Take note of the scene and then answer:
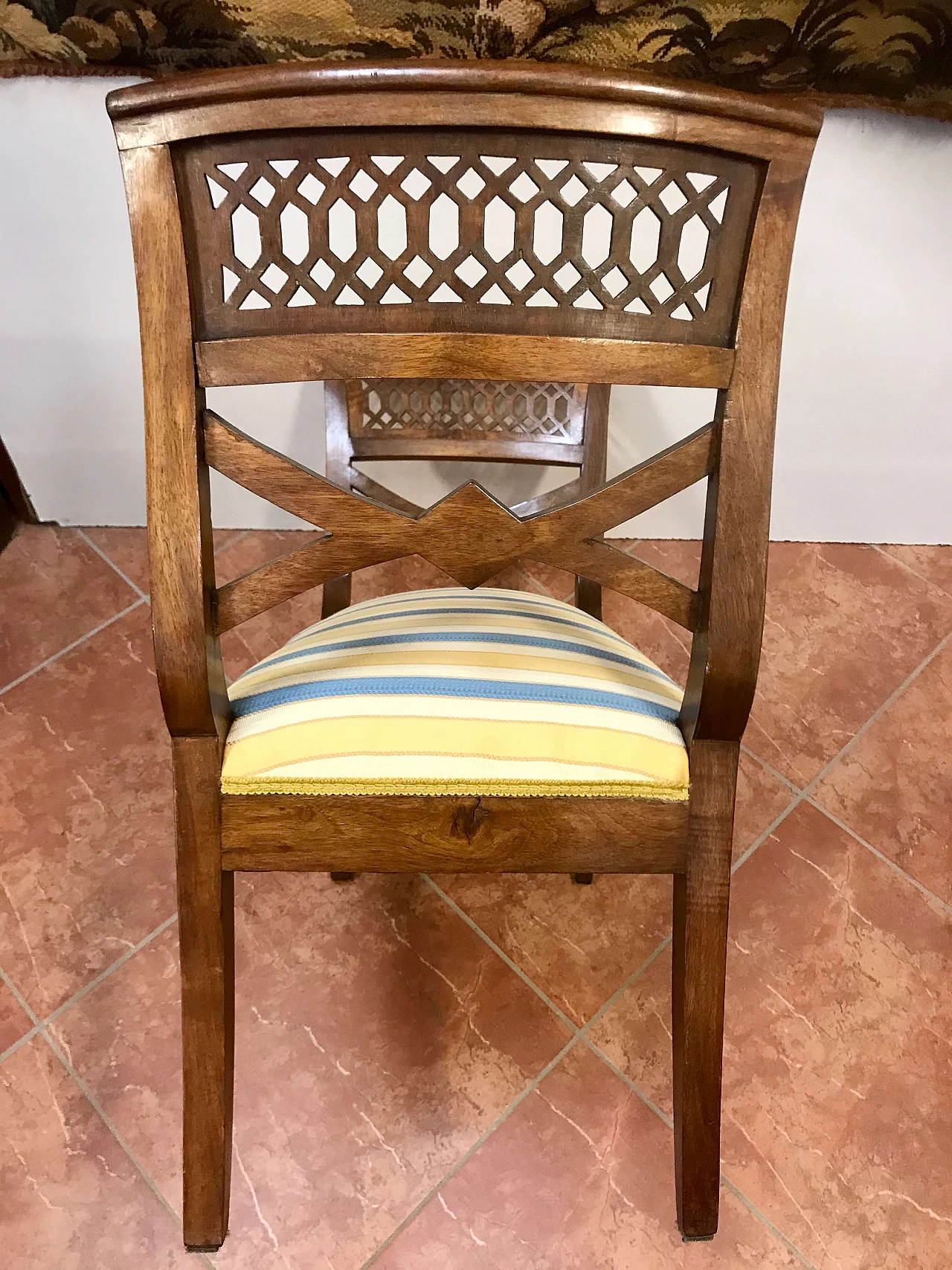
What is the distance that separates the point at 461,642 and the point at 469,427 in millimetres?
483

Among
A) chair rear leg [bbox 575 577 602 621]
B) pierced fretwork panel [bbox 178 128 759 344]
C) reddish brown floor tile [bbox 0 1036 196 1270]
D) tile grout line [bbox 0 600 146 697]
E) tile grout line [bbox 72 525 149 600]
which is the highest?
pierced fretwork panel [bbox 178 128 759 344]

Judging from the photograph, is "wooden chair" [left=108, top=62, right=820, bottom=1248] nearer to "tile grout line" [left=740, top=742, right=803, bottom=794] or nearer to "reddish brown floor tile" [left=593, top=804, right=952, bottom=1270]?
"reddish brown floor tile" [left=593, top=804, right=952, bottom=1270]

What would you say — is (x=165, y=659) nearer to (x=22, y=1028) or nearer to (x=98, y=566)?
(x=22, y=1028)

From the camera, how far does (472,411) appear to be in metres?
1.28

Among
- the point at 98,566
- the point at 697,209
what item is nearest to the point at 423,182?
the point at 697,209

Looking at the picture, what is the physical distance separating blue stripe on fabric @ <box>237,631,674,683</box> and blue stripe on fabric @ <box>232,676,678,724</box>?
0.06 m

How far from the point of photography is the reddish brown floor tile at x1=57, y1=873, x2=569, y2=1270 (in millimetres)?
1155

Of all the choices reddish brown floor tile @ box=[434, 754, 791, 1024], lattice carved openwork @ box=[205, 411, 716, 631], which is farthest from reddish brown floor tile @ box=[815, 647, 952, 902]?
lattice carved openwork @ box=[205, 411, 716, 631]

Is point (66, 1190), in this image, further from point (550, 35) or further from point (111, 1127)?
point (550, 35)

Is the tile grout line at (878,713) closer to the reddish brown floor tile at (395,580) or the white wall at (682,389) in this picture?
the white wall at (682,389)

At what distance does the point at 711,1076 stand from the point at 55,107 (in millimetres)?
1442

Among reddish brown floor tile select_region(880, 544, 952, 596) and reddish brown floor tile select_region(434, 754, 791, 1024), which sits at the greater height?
reddish brown floor tile select_region(880, 544, 952, 596)

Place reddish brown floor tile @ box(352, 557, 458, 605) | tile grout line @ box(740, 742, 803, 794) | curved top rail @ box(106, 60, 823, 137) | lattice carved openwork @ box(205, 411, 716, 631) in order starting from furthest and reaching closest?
reddish brown floor tile @ box(352, 557, 458, 605), tile grout line @ box(740, 742, 803, 794), lattice carved openwork @ box(205, 411, 716, 631), curved top rail @ box(106, 60, 823, 137)

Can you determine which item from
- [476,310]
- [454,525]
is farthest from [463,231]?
[454,525]
